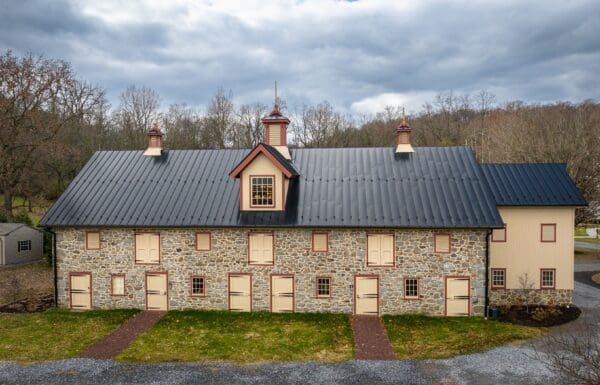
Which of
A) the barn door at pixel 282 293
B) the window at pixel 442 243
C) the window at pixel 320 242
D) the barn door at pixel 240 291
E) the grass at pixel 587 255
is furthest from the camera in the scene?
the grass at pixel 587 255

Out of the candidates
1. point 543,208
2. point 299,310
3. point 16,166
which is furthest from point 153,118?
point 543,208

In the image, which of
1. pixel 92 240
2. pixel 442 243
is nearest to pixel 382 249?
pixel 442 243

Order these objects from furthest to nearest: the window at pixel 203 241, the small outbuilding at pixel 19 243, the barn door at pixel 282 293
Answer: the small outbuilding at pixel 19 243
the window at pixel 203 241
the barn door at pixel 282 293

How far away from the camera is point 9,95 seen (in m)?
36.6

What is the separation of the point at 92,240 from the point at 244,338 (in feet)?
31.3

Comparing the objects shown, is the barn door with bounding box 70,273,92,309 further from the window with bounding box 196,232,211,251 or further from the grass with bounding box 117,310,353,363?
the window with bounding box 196,232,211,251

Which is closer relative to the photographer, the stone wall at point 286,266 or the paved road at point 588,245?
the stone wall at point 286,266

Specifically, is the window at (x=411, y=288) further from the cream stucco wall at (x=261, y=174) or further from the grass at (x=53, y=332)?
the grass at (x=53, y=332)

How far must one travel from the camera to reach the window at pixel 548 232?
22.2 meters

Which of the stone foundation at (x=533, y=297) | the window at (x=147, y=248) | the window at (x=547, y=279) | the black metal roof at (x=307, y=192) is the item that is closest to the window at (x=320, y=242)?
the black metal roof at (x=307, y=192)

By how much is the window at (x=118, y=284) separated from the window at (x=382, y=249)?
12.2 meters

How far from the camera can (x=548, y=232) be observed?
72.8 feet

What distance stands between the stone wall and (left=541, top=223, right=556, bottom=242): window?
471 cm

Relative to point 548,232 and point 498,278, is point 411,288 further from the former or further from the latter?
point 548,232
